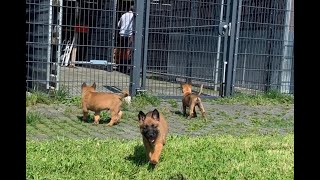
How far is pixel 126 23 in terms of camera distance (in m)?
9.84

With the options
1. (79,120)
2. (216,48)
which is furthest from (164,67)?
(79,120)

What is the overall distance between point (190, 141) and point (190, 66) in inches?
216

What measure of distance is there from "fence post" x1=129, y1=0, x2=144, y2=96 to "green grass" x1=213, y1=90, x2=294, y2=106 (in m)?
1.76

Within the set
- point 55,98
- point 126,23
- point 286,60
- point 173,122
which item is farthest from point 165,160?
point 286,60

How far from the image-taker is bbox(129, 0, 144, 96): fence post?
346 inches

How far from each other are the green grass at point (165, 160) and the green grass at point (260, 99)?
4.10 m

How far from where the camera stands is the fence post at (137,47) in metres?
8.80

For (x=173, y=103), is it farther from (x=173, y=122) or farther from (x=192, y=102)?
(x=173, y=122)

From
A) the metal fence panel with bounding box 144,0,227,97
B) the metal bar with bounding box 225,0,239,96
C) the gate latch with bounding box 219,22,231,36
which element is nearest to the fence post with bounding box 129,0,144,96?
the metal fence panel with bounding box 144,0,227,97

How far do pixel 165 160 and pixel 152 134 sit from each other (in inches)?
17.9

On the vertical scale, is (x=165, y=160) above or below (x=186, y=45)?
below

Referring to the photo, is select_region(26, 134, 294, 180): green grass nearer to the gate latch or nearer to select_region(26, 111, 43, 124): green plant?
select_region(26, 111, 43, 124): green plant

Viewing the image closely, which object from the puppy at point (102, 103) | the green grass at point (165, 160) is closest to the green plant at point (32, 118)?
the puppy at point (102, 103)
